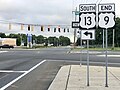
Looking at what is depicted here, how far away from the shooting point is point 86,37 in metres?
11.0

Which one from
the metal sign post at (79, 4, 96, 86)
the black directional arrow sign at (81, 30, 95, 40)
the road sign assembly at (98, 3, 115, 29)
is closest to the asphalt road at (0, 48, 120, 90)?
the black directional arrow sign at (81, 30, 95, 40)

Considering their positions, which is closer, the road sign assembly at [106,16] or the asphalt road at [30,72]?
the road sign assembly at [106,16]

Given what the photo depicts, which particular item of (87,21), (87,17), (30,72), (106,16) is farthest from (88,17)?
(30,72)

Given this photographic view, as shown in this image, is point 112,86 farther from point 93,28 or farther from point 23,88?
point 23,88

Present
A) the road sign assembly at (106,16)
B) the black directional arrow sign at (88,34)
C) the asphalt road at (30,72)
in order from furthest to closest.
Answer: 1. the asphalt road at (30,72)
2. the black directional arrow sign at (88,34)
3. the road sign assembly at (106,16)

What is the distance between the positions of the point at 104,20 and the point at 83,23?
2.57 feet

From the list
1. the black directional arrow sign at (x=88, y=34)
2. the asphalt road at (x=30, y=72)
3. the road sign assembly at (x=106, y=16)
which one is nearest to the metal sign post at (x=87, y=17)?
the black directional arrow sign at (x=88, y=34)

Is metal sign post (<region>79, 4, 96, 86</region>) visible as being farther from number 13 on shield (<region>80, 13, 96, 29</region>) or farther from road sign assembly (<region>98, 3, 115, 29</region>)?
road sign assembly (<region>98, 3, 115, 29</region>)

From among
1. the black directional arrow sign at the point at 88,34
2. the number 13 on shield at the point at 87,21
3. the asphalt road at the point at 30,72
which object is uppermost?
the number 13 on shield at the point at 87,21

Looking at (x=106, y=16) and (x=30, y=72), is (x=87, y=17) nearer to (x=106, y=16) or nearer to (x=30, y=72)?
(x=106, y=16)

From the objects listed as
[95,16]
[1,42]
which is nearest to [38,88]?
[95,16]

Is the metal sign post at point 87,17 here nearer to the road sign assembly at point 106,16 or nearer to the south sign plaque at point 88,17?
the south sign plaque at point 88,17

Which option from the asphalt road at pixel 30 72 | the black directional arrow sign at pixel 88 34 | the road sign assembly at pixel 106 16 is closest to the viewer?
the road sign assembly at pixel 106 16

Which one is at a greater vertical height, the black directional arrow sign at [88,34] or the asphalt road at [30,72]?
the black directional arrow sign at [88,34]
